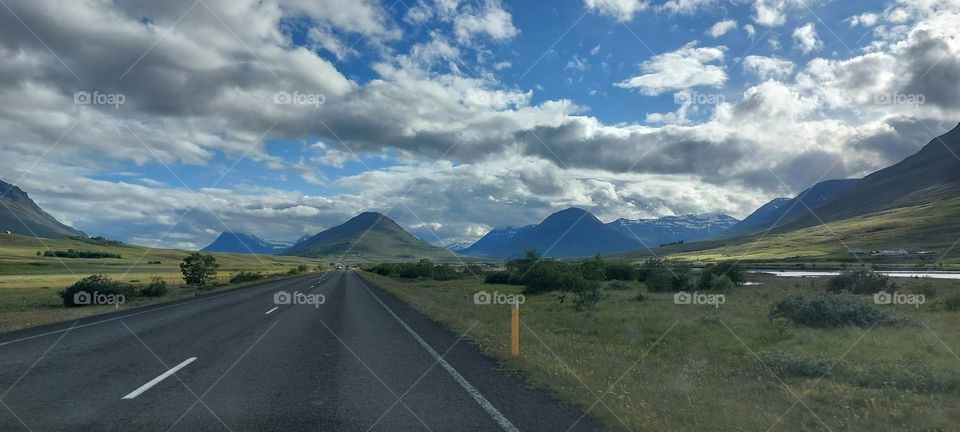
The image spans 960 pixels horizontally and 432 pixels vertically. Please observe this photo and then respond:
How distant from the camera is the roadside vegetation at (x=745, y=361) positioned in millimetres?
7410

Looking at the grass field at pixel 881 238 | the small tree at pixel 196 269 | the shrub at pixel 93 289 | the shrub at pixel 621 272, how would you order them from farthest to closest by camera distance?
the grass field at pixel 881 238, the small tree at pixel 196 269, the shrub at pixel 621 272, the shrub at pixel 93 289

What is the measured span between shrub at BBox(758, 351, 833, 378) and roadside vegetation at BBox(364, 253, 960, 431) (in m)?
0.03

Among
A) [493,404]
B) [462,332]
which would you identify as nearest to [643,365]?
[493,404]

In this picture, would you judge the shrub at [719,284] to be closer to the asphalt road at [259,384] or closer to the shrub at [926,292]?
the shrub at [926,292]

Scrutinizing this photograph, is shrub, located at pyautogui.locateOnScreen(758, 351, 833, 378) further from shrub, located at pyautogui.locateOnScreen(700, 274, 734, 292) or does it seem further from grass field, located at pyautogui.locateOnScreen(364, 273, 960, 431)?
shrub, located at pyautogui.locateOnScreen(700, 274, 734, 292)

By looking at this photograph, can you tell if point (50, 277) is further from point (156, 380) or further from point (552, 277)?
point (156, 380)

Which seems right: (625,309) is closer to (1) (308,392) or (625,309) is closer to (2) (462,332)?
(2) (462,332)

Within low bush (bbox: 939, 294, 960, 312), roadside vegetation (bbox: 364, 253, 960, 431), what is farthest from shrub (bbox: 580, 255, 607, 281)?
low bush (bbox: 939, 294, 960, 312)

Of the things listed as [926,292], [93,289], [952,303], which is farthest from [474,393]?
[93,289]

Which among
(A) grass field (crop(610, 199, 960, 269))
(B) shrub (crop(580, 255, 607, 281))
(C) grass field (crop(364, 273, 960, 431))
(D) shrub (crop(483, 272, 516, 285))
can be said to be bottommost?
(C) grass field (crop(364, 273, 960, 431))

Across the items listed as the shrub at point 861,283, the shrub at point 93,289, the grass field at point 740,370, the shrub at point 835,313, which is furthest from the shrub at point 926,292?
the shrub at point 93,289

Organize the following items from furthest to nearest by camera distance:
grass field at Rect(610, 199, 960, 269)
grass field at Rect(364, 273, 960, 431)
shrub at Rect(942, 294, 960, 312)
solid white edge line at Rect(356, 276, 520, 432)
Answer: grass field at Rect(610, 199, 960, 269) < shrub at Rect(942, 294, 960, 312) < grass field at Rect(364, 273, 960, 431) < solid white edge line at Rect(356, 276, 520, 432)

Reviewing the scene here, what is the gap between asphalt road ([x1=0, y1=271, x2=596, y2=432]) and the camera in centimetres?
650

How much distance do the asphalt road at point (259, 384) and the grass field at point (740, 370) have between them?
999 millimetres
